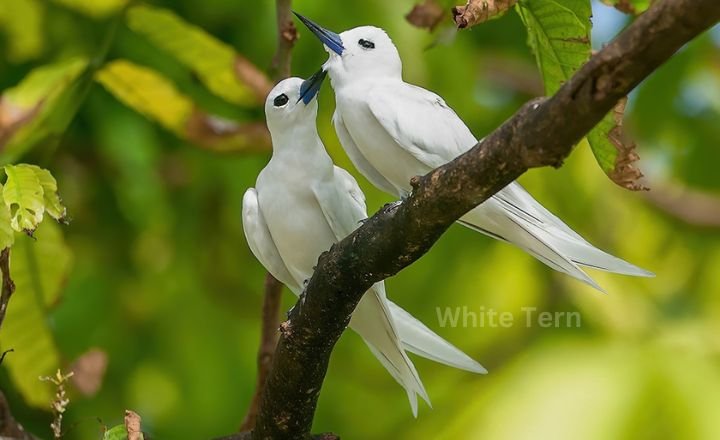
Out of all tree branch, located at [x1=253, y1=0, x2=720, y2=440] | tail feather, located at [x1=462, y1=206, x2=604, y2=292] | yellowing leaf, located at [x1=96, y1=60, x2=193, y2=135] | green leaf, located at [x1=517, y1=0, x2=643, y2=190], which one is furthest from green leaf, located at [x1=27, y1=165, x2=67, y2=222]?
yellowing leaf, located at [x1=96, y1=60, x2=193, y2=135]

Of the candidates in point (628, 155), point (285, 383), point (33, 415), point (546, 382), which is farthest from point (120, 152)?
point (628, 155)

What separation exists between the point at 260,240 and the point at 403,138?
19.7 inches

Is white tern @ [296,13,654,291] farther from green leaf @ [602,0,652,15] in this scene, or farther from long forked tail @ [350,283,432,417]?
green leaf @ [602,0,652,15]

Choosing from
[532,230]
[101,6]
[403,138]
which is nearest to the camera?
[532,230]

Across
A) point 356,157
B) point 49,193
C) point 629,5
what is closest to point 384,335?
point 356,157

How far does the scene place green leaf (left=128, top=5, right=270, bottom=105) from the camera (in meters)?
3.30

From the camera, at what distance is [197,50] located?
132 inches

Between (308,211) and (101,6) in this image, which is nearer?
(308,211)

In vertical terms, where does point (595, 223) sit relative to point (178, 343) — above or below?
above

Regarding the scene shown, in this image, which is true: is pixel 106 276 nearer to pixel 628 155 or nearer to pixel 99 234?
pixel 99 234

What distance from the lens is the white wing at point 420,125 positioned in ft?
Answer: 8.29

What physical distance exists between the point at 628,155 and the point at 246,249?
3004 mm

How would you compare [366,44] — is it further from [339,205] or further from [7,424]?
[7,424]

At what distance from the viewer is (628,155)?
2.05 meters
